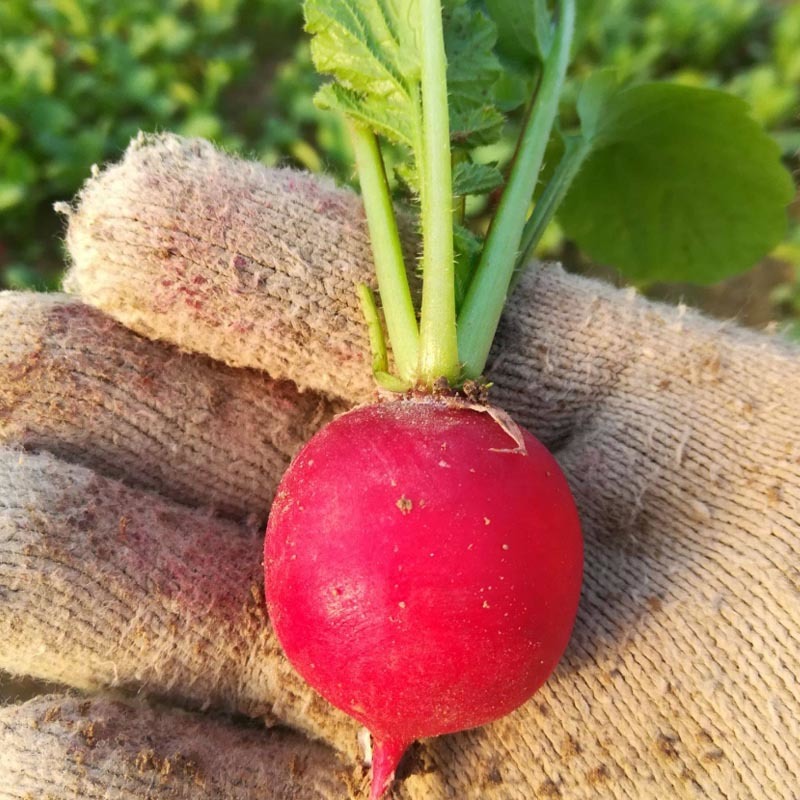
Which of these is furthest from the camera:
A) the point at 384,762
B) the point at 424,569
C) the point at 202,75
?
the point at 202,75

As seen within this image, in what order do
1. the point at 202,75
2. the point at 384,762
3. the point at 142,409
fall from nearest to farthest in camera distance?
the point at 384,762
the point at 142,409
the point at 202,75

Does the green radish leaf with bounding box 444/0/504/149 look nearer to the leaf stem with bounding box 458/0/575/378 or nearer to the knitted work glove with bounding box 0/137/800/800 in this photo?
the leaf stem with bounding box 458/0/575/378

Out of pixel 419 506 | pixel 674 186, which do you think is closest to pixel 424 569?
pixel 419 506

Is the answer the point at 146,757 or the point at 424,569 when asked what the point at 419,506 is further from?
the point at 146,757

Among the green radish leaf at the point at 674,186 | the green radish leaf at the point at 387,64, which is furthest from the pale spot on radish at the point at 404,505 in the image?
the green radish leaf at the point at 674,186

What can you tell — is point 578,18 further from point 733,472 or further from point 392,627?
point 392,627

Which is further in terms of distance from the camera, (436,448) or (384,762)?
(384,762)

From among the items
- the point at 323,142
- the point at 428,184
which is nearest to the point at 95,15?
the point at 323,142

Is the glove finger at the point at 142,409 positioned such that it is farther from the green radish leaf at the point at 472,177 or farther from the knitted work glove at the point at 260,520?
the green radish leaf at the point at 472,177
